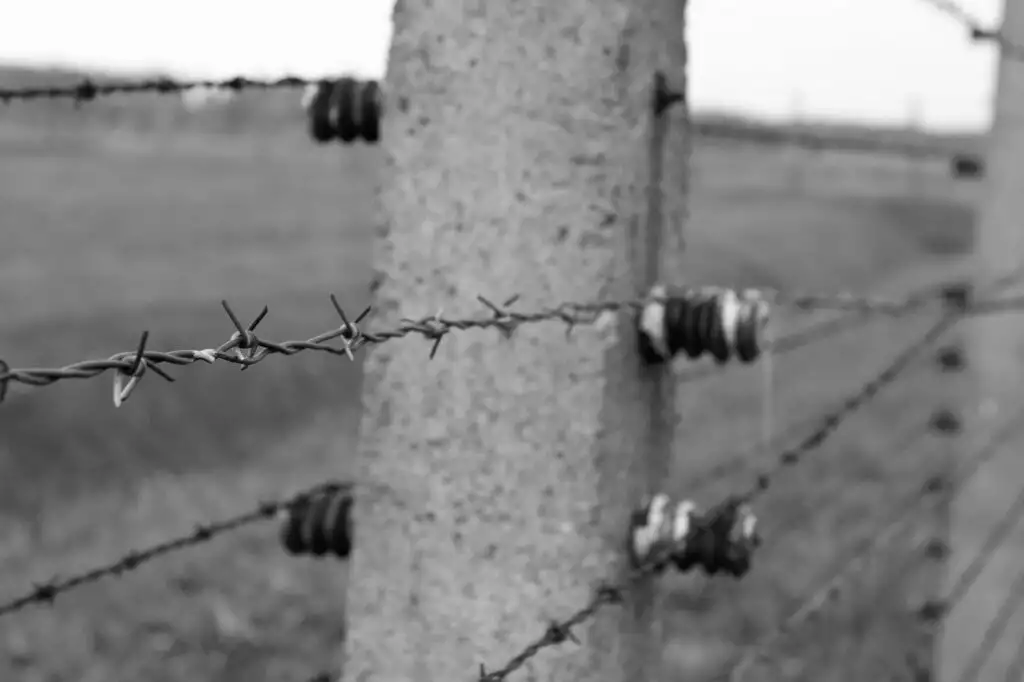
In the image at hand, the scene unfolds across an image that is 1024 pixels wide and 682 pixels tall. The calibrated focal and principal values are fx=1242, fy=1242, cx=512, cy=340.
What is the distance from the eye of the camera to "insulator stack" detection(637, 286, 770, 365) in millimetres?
1681

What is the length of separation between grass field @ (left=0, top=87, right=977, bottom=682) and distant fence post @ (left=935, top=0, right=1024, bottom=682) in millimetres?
916

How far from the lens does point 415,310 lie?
5.54 feet

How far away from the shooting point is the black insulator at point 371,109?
172 cm

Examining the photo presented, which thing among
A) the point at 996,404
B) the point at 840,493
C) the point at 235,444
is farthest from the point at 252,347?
the point at 235,444

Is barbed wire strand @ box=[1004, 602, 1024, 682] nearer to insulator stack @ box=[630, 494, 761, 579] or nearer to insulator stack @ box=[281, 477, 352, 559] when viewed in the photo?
insulator stack @ box=[630, 494, 761, 579]

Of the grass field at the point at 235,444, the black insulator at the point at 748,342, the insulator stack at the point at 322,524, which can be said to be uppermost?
the black insulator at the point at 748,342

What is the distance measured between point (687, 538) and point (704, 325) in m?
0.30

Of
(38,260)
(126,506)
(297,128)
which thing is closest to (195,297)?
(38,260)

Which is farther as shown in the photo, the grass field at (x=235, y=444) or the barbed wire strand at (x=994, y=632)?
the grass field at (x=235, y=444)

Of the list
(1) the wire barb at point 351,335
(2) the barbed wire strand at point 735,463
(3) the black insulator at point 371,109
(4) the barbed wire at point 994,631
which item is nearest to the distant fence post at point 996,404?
(4) the barbed wire at point 994,631

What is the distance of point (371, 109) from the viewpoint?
1729 mm

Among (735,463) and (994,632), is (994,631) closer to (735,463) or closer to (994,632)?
(994,632)

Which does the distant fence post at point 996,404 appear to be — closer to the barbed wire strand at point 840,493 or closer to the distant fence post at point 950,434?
the distant fence post at point 950,434

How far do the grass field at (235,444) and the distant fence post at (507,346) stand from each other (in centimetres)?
140
